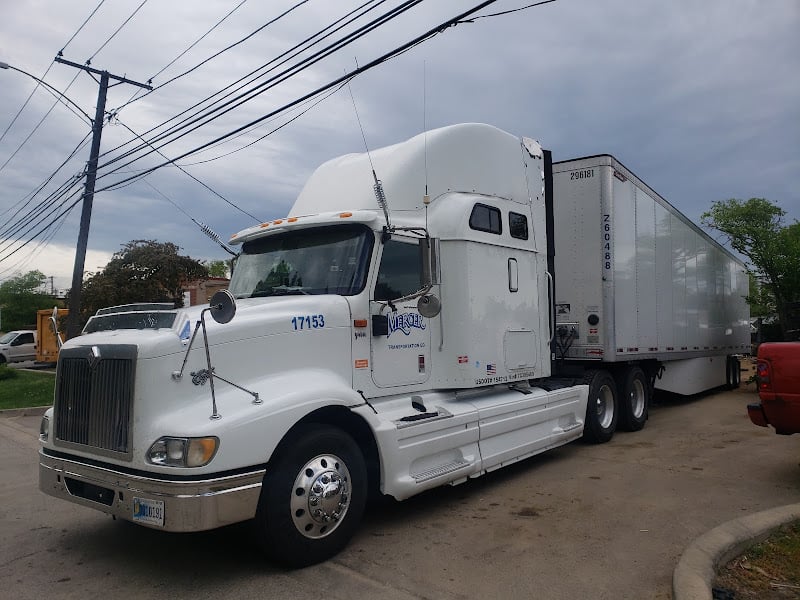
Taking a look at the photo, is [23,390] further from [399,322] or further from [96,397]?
[399,322]

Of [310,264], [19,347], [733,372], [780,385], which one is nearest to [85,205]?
[310,264]

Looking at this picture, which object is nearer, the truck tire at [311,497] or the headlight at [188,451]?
the headlight at [188,451]

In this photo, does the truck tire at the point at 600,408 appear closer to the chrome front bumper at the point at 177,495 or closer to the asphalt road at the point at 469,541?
the asphalt road at the point at 469,541

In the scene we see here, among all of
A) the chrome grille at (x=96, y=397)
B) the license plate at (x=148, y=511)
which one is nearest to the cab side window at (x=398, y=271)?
the chrome grille at (x=96, y=397)

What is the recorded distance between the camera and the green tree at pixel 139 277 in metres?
20.8

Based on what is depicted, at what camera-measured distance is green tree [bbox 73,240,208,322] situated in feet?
68.2

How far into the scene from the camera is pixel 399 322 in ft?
19.7

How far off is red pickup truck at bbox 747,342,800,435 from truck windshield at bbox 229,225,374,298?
4161 millimetres

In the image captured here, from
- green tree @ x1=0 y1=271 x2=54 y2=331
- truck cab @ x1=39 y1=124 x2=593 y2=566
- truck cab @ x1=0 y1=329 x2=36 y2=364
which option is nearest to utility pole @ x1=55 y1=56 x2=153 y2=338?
truck cab @ x1=39 y1=124 x2=593 y2=566

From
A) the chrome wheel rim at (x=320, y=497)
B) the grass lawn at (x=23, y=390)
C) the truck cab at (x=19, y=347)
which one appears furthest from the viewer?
the truck cab at (x=19, y=347)

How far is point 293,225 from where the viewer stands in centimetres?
610

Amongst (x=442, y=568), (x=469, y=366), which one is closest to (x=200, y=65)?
(x=469, y=366)

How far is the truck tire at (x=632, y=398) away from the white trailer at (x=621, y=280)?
16 mm

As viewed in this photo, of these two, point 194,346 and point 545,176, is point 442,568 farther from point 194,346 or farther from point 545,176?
point 545,176
